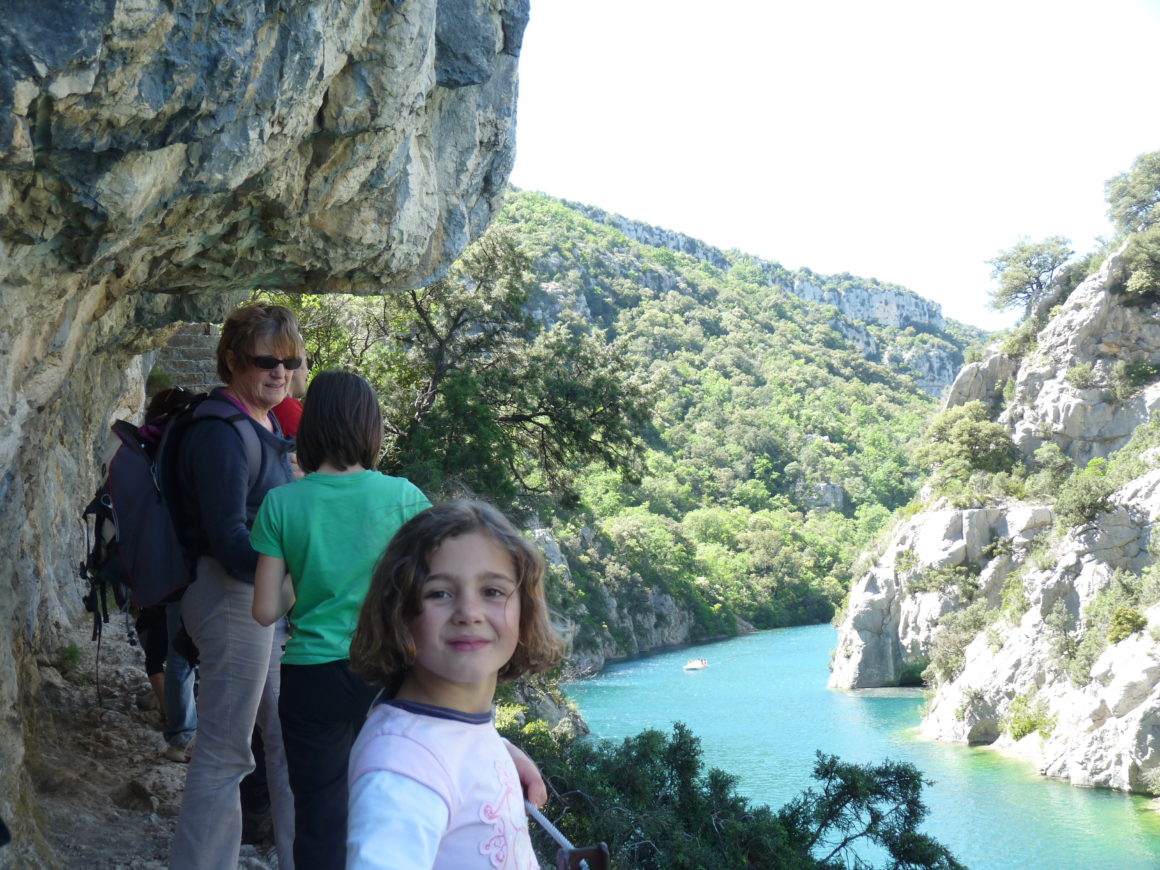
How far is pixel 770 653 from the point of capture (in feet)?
146

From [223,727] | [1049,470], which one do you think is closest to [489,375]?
[223,727]

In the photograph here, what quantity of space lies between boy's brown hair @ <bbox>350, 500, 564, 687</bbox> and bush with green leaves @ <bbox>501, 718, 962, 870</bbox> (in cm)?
401

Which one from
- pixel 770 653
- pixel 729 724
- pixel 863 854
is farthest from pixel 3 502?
pixel 770 653

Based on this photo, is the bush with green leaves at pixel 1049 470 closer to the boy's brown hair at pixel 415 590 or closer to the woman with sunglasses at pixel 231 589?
the woman with sunglasses at pixel 231 589

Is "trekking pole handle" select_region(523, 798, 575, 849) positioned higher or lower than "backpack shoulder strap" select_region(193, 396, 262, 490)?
lower

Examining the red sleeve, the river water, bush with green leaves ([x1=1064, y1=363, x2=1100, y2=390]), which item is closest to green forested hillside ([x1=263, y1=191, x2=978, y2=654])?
the river water

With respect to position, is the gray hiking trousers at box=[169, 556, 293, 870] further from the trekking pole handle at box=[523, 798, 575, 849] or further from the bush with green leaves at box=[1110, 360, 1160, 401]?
the bush with green leaves at box=[1110, 360, 1160, 401]

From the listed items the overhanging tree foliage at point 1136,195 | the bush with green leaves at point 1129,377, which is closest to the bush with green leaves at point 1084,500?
the bush with green leaves at point 1129,377

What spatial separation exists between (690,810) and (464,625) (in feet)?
23.8

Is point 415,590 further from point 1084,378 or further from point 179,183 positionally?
point 1084,378

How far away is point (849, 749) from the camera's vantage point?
26.6 metres

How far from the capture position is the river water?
744 inches

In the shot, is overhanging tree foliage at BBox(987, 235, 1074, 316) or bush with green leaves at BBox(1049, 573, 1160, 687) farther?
overhanging tree foliage at BBox(987, 235, 1074, 316)

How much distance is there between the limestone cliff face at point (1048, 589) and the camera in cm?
2338
